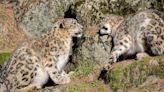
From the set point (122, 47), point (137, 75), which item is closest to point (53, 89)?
point (137, 75)

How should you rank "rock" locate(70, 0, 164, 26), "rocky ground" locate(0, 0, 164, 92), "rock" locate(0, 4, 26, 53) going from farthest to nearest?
1. "rock" locate(0, 4, 26, 53)
2. "rock" locate(70, 0, 164, 26)
3. "rocky ground" locate(0, 0, 164, 92)

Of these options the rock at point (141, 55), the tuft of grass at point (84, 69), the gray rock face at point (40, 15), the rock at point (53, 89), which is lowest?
the rock at point (53, 89)

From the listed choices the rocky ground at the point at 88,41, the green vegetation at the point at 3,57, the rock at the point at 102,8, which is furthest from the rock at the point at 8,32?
the rock at the point at 102,8

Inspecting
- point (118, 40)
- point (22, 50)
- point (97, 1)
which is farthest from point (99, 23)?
point (22, 50)

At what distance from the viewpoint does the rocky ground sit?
510 inches

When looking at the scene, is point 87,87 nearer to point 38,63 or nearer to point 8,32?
point 38,63

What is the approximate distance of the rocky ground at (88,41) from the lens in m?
13.0

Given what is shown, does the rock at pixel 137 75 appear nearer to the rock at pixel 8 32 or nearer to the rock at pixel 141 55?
the rock at pixel 141 55

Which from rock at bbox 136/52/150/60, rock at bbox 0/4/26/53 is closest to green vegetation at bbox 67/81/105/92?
rock at bbox 136/52/150/60

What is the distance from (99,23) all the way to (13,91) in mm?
4618

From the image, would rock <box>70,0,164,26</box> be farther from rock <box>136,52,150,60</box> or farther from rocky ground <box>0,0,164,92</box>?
rock <box>136,52,150,60</box>

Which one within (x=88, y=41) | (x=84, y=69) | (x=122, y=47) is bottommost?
(x=84, y=69)

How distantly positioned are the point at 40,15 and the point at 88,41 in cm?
470

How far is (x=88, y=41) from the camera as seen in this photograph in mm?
15758
